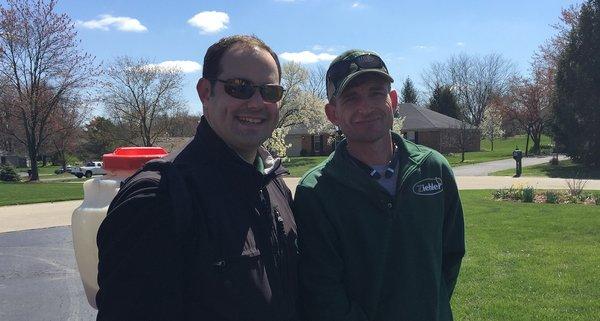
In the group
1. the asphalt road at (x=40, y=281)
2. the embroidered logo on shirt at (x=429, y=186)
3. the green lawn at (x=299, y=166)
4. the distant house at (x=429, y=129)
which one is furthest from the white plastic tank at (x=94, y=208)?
the distant house at (x=429, y=129)

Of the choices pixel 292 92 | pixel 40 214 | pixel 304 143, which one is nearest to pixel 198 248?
pixel 40 214

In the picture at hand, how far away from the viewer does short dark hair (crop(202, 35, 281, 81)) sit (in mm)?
2018

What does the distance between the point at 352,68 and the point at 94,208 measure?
138 centimetres

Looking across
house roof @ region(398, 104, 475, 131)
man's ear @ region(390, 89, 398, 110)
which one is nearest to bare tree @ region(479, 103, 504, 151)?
house roof @ region(398, 104, 475, 131)

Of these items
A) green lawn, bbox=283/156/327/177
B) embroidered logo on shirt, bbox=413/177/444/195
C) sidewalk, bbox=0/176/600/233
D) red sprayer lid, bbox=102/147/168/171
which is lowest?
green lawn, bbox=283/156/327/177

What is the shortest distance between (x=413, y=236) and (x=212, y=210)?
103 cm

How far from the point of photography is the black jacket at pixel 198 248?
160cm

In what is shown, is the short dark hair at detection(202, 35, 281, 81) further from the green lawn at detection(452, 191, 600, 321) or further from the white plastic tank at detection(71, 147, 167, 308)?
the green lawn at detection(452, 191, 600, 321)

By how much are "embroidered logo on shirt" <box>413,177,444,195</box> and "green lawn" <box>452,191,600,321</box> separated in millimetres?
2936

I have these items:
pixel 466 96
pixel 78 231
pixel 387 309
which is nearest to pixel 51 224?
pixel 78 231

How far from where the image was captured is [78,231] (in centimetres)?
244

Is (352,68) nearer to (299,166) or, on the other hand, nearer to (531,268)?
(531,268)

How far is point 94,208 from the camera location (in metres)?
2.40

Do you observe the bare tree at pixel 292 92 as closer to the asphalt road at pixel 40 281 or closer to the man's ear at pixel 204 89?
the asphalt road at pixel 40 281
